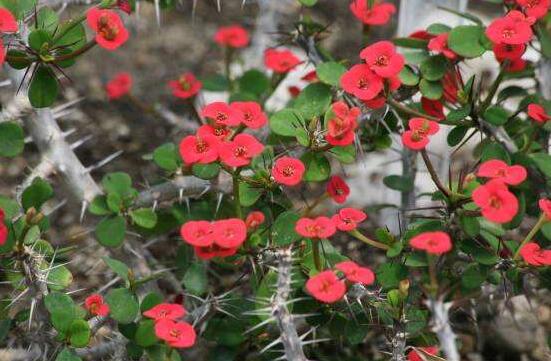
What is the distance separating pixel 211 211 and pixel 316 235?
2.72ft

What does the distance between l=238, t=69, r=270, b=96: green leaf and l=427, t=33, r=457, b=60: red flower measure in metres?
0.81

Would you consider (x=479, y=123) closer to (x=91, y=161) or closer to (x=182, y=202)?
(x=182, y=202)

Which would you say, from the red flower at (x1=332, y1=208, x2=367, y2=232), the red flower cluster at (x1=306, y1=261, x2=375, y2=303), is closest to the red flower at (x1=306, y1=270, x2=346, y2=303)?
the red flower cluster at (x1=306, y1=261, x2=375, y2=303)

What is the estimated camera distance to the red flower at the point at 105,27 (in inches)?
79.4

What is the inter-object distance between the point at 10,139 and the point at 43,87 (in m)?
0.19

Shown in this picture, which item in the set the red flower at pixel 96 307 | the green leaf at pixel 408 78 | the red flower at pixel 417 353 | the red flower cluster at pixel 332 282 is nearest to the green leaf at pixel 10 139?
the red flower at pixel 96 307

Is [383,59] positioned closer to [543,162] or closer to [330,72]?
[330,72]

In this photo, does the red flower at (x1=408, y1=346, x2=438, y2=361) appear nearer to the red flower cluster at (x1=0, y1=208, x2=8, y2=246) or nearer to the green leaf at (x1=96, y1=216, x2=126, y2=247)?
the green leaf at (x1=96, y1=216, x2=126, y2=247)

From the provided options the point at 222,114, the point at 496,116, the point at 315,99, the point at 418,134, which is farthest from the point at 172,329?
the point at 496,116

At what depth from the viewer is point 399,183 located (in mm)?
2590

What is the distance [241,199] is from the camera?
2.21m

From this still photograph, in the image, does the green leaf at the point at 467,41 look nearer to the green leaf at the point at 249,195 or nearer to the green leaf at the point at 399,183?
the green leaf at the point at 399,183

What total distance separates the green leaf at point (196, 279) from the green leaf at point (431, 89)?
806mm

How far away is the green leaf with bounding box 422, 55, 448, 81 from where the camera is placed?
2.34m
